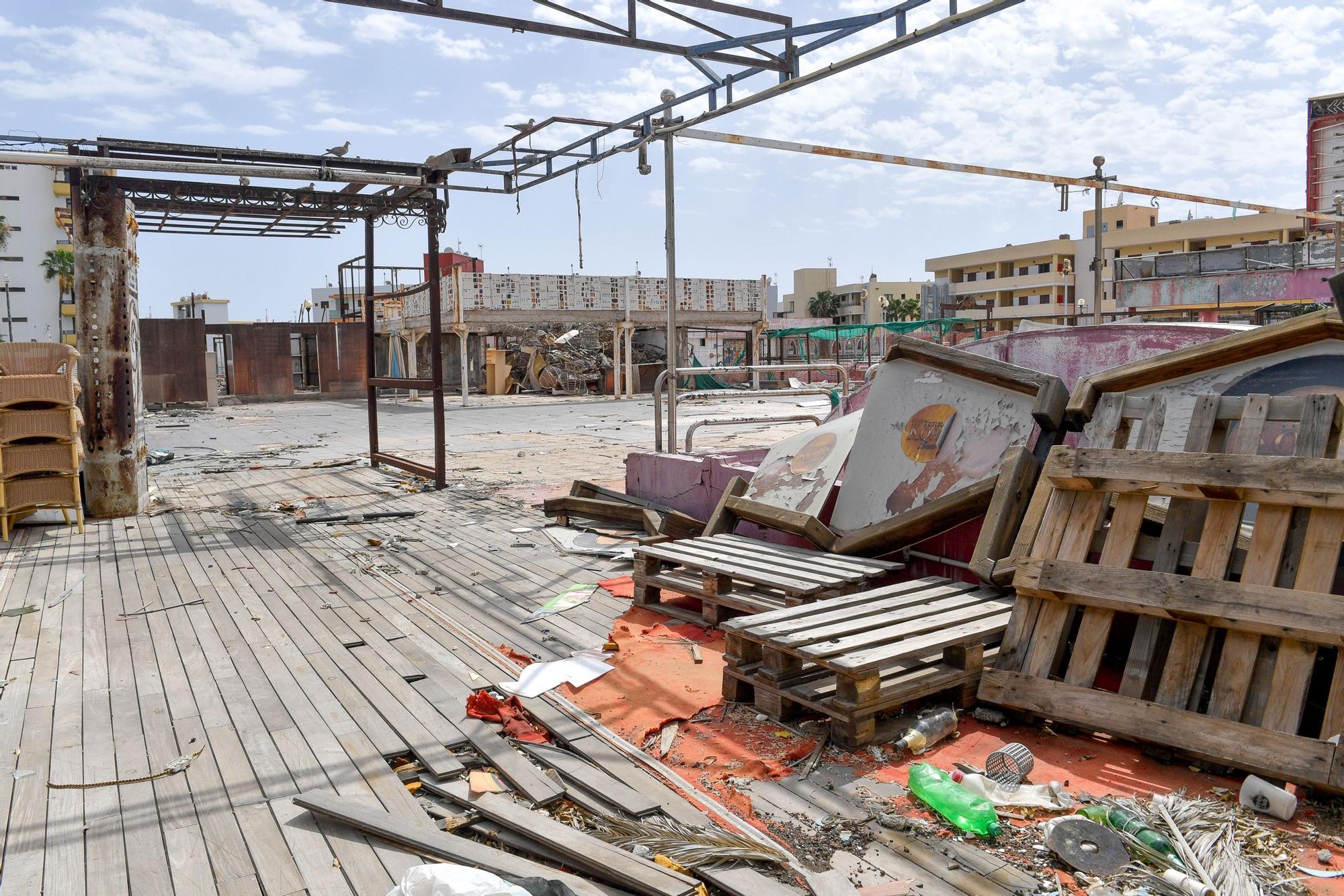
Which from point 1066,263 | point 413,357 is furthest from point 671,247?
point 1066,263

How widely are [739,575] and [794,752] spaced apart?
1.76 m

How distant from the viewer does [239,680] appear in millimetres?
4668

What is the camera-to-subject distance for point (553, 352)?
38.7 metres

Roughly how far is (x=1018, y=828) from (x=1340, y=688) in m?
1.34

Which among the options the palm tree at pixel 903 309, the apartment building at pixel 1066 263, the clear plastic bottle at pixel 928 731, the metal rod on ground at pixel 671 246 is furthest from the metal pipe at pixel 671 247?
the palm tree at pixel 903 309

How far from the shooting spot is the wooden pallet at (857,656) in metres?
3.80

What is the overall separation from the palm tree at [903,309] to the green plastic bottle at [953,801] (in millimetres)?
74091

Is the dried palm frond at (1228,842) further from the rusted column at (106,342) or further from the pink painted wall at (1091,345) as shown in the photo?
the rusted column at (106,342)

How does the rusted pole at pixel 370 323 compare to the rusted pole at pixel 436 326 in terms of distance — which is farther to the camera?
the rusted pole at pixel 370 323

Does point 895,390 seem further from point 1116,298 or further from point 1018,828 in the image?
point 1116,298

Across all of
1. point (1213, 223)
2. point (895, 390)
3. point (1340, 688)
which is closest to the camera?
point (1340, 688)

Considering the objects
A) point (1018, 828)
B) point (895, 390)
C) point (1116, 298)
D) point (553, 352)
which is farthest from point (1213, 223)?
point (1018, 828)

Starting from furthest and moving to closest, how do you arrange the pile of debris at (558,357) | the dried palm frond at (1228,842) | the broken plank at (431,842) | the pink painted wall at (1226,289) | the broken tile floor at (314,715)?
the pile of debris at (558,357) < the pink painted wall at (1226,289) < the broken tile floor at (314,715) < the broken plank at (431,842) < the dried palm frond at (1228,842)

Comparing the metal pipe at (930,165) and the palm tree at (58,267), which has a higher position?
the palm tree at (58,267)
